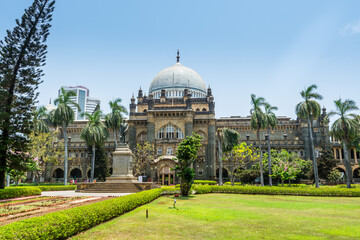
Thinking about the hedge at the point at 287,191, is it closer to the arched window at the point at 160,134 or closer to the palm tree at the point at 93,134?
the palm tree at the point at 93,134

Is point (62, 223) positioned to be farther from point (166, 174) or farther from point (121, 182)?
point (166, 174)

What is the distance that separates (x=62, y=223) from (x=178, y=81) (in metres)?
58.1

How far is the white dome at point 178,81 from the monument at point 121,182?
37.0m

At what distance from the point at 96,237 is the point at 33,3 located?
21.5 m

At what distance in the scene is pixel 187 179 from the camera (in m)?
23.4

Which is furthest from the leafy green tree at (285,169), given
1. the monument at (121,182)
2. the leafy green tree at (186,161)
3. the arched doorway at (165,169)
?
the monument at (121,182)

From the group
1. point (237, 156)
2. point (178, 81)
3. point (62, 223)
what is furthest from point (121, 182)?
point (178, 81)

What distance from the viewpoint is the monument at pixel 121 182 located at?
26688mm

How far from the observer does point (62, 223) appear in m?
8.90

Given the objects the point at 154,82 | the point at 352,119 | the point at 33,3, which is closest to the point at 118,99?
the point at 154,82

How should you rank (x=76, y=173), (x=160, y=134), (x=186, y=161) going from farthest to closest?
1. (x=76, y=173)
2. (x=160, y=134)
3. (x=186, y=161)

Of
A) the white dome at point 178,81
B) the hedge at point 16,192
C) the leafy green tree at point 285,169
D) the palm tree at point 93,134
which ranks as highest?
the white dome at point 178,81

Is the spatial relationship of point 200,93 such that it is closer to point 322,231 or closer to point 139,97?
point 139,97

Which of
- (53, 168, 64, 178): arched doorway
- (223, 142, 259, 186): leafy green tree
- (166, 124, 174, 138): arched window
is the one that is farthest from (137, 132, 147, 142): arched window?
(53, 168, 64, 178): arched doorway
